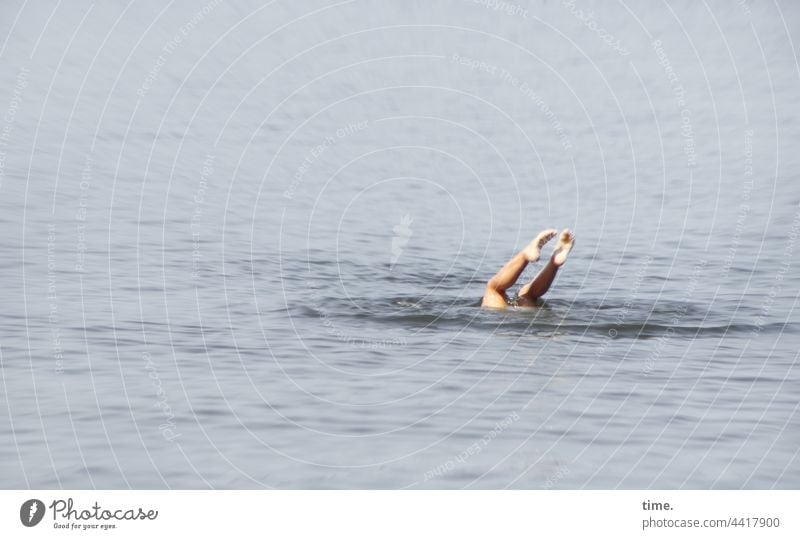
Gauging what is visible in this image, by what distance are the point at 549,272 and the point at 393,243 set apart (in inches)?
133

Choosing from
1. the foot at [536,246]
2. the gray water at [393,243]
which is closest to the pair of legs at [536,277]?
the foot at [536,246]

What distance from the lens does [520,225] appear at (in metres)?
11.9

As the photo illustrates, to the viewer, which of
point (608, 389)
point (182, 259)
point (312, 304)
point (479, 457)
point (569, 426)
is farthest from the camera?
point (182, 259)

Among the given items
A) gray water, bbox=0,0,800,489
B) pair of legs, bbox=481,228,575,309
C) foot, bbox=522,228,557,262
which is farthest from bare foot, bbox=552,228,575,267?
gray water, bbox=0,0,800,489

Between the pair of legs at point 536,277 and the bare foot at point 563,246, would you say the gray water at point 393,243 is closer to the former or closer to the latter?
the pair of legs at point 536,277

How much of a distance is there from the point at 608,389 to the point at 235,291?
11.1 ft

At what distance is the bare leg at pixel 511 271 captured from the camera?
711 cm

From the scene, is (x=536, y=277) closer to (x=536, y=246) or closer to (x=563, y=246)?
(x=563, y=246)

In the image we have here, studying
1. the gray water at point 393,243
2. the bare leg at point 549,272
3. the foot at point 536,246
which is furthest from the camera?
the bare leg at point 549,272

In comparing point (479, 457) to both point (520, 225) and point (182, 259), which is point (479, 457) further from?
point (520, 225)

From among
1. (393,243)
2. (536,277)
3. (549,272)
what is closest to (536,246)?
(549,272)

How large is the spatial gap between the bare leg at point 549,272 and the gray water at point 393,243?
14 centimetres

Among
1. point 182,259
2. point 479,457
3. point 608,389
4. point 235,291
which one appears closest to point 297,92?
point 182,259

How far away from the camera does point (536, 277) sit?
25.0ft
